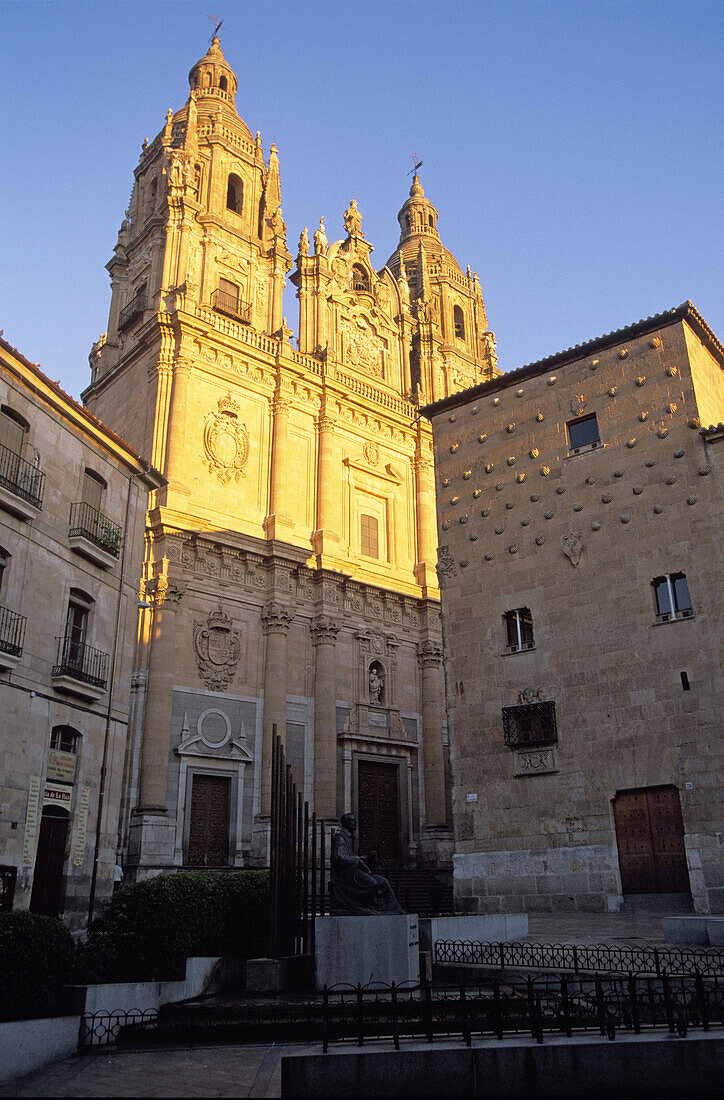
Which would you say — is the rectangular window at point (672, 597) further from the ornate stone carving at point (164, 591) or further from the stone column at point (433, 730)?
the stone column at point (433, 730)

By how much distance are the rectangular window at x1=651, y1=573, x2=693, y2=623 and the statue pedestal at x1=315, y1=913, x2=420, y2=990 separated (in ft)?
31.8

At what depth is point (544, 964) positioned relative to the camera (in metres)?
13.1

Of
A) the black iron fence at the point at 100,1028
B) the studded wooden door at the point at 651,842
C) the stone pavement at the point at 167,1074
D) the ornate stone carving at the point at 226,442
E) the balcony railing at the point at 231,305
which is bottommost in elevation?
the stone pavement at the point at 167,1074

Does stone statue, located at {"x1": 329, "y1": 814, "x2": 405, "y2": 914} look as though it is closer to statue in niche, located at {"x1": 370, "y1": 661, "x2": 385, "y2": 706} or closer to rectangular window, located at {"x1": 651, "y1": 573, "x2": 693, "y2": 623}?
rectangular window, located at {"x1": 651, "y1": 573, "x2": 693, "y2": 623}

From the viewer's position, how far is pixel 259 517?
35094 millimetres

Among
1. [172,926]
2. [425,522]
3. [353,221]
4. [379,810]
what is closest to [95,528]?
[172,926]

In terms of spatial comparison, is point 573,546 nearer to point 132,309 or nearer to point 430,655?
point 430,655

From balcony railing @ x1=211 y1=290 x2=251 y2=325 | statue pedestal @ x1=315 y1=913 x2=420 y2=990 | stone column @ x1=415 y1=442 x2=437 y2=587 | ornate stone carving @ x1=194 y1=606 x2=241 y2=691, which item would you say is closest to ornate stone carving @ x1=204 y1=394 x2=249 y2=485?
balcony railing @ x1=211 y1=290 x2=251 y2=325

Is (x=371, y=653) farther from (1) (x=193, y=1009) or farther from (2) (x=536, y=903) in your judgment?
(1) (x=193, y=1009)

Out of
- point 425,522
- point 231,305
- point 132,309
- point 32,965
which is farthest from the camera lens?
point 425,522

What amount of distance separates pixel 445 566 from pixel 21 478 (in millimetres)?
10812

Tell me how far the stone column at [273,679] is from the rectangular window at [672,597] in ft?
50.1

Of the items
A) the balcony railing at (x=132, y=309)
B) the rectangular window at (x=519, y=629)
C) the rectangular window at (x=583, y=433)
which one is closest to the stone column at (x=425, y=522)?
the balcony railing at (x=132, y=309)

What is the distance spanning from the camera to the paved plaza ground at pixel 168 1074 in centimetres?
882
